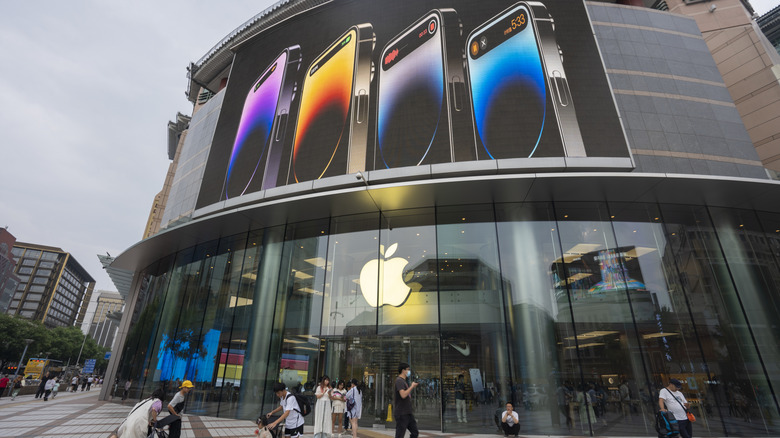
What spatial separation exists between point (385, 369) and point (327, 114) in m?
11.3

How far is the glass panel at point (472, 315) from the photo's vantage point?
1067 cm

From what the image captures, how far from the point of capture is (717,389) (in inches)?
407

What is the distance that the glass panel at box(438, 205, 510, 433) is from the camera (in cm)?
1067

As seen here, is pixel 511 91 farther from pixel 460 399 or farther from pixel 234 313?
pixel 234 313

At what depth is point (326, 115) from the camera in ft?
51.8

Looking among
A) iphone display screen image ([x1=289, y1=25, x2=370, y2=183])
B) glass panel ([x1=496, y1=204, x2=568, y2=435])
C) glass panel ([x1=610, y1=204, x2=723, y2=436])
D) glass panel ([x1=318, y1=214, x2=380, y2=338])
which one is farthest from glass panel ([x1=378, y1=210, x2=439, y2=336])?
glass panel ([x1=610, y1=204, x2=723, y2=436])

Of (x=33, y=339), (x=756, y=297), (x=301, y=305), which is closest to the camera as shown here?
(x=756, y=297)

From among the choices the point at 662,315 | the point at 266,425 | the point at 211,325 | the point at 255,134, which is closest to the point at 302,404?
the point at 266,425

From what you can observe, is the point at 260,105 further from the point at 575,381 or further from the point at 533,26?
the point at 575,381

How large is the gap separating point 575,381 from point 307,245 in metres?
11.2

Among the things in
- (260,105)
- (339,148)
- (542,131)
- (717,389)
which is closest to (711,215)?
(717,389)

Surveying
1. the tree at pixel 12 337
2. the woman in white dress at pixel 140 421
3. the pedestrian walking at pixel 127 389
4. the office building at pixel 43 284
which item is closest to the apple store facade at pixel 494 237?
the pedestrian walking at pixel 127 389

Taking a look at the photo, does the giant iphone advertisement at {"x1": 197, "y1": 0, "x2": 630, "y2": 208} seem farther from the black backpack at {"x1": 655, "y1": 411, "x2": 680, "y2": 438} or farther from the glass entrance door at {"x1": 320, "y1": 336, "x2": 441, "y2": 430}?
the black backpack at {"x1": 655, "y1": 411, "x2": 680, "y2": 438}

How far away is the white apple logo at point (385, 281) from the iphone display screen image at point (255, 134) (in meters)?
6.73
